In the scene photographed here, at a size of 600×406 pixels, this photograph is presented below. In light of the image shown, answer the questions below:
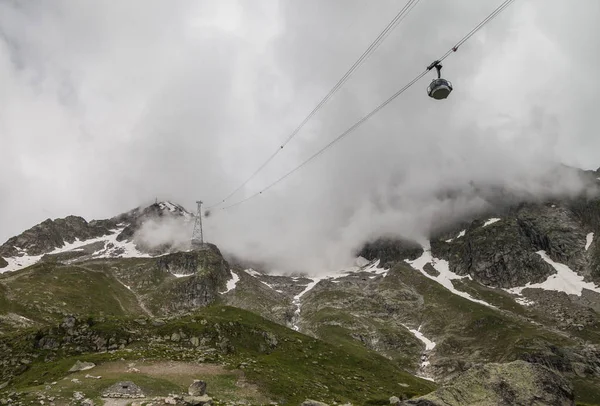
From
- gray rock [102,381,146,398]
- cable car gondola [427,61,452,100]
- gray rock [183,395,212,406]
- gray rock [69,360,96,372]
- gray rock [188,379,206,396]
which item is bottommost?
gray rock [183,395,212,406]

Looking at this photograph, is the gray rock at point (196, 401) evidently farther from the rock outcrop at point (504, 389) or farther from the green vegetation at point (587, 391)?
the green vegetation at point (587, 391)

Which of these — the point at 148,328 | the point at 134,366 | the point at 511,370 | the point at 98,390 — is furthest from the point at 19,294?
the point at 511,370

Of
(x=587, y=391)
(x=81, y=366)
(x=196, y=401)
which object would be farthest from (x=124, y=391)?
(x=587, y=391)

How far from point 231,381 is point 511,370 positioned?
123ft

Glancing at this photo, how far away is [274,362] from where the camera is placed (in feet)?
257

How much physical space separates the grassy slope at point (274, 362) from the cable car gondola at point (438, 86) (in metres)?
45.8

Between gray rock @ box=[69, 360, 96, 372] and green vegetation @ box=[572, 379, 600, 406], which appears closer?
gray rock @ box=[69, 360, 96, 372]

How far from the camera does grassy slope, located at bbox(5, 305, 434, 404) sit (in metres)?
57.7

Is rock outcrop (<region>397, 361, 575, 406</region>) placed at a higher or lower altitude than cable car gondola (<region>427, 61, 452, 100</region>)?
lower

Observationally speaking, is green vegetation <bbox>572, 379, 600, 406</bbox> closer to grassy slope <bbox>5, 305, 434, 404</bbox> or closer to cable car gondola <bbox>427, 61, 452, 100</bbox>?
grassy slope <bbox>5, 305, 434, 404</bbox>

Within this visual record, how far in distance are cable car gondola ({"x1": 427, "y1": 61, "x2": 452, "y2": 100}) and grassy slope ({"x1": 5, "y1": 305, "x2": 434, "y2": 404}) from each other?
150 feet

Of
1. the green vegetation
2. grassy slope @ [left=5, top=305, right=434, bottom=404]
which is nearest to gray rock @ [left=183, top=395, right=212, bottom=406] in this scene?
grassy slope @ [left=5, top=305, right=434, bottom=404]

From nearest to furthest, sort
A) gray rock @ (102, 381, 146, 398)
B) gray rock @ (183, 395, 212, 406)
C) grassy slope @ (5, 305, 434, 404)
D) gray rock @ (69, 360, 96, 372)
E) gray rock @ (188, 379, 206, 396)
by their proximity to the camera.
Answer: gray rock @ (183, 395, 212, 406), gray rock @ (102, 381, 146, 398), gray rock @ (188, 379, 206, 396), gray rock @ (69, 360, 96, 372), grassy slope @ (5, 305, 434, 404)

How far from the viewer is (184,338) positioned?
79500 millimetres
